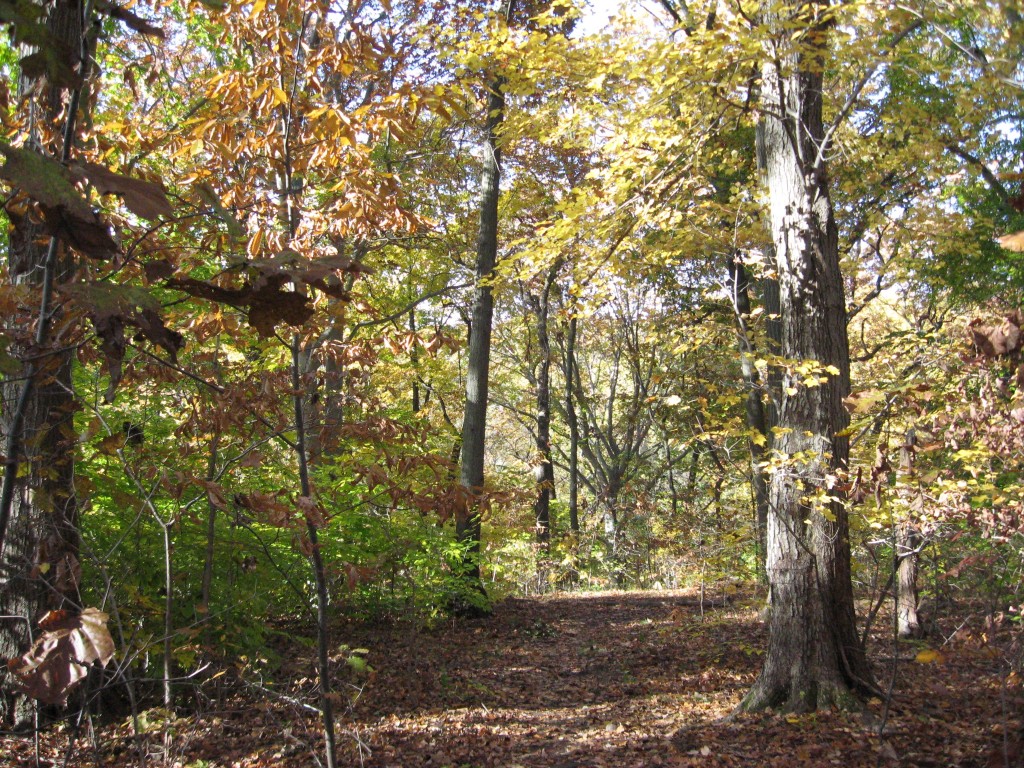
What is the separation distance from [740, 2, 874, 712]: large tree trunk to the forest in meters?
0.03

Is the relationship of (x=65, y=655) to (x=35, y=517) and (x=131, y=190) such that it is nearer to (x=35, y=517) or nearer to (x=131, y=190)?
(x=131, y=190)

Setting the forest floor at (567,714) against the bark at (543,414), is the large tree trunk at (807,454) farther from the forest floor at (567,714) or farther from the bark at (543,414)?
the bark at (543,414)

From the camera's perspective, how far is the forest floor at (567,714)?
4410mm

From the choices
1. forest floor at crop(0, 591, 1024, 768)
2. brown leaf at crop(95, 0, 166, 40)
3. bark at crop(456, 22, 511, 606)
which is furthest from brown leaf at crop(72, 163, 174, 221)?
bark at crop(456, 22, 511, 606)

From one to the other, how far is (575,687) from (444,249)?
26.0ft

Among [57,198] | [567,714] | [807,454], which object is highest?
[57,198]

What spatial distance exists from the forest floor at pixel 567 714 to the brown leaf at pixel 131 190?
8.58 ft

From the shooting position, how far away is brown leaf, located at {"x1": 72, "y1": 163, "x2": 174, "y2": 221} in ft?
3.86

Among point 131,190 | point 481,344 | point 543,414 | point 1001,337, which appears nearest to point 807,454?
point 1001,337

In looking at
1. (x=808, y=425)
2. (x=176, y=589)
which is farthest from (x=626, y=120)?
(x=176, y=589)

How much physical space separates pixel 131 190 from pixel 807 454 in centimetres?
472

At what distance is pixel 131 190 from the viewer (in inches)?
47.2

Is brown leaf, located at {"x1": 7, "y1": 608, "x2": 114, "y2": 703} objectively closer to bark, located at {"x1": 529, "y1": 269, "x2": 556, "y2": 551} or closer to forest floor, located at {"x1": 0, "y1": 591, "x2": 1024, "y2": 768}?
forest floor, located at {"x1": 0, "y1": 591, "x2": 1024, "y2": 768}

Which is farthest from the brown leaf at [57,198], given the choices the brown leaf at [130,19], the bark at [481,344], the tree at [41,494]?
the bark at [481,344]
